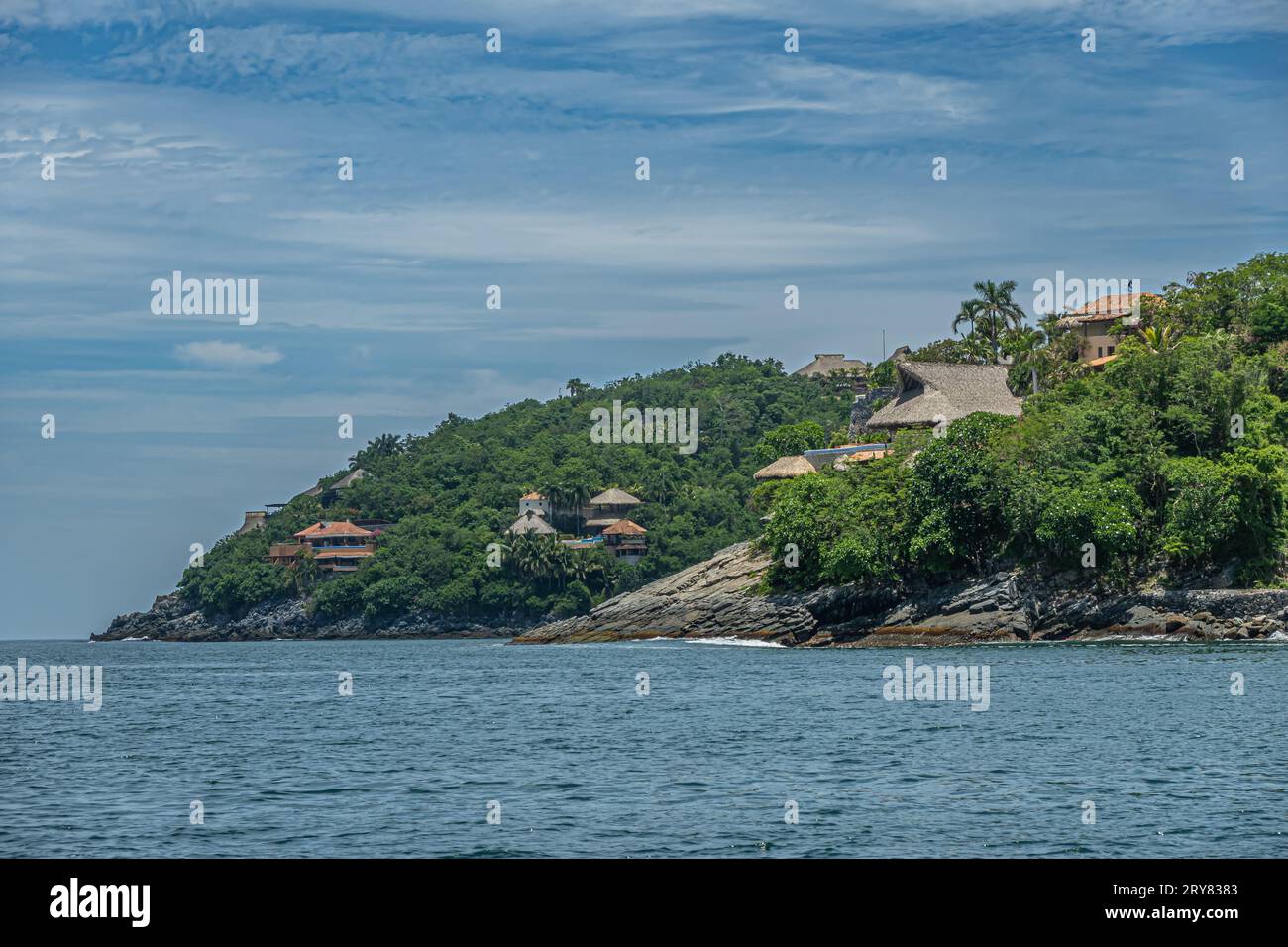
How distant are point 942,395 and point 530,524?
179ft

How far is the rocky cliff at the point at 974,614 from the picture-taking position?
6131cm

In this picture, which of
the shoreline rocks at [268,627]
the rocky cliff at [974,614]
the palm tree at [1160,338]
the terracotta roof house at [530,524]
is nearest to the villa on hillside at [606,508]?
the terracotta roof house at [530,524]

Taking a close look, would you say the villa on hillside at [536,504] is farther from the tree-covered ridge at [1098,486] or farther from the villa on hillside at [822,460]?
the tree-covered ridge at [1098,486]

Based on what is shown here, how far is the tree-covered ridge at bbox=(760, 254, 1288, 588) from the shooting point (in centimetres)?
6272

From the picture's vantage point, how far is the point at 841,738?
101 ft

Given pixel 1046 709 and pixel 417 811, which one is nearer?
pixel 417 811

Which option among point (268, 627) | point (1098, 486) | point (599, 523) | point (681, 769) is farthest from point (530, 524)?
point (681, 769)

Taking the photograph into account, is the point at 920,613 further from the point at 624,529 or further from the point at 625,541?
the point at 624,529

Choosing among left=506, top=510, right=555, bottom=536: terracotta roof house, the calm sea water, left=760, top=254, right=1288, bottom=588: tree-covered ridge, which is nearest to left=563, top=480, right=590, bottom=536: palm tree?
left=506, top=510, right=555, bottom=536: terracotta roof house
